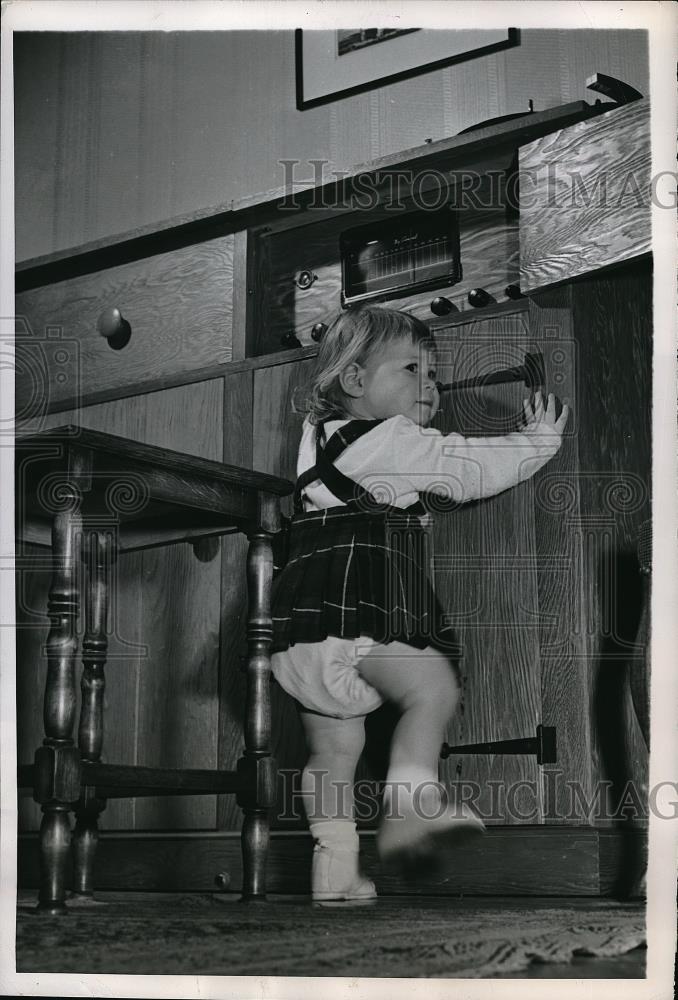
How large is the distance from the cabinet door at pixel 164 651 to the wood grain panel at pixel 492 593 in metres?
0.34

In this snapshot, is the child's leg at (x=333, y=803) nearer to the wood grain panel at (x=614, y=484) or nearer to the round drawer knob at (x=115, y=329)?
the wood grain panel at (x=614, y=484)

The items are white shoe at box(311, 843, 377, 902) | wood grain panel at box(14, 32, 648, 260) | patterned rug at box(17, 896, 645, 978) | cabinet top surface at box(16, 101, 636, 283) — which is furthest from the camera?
wood grain panel at box(14, 32, 648, 260)

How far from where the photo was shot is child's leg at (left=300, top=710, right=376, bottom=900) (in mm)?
1339

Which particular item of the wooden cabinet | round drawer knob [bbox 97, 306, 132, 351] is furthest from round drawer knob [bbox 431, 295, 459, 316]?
round drawer knob [bbox 97, 306, 132, 351]

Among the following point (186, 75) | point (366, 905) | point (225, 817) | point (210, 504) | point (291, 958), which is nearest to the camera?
point (291, 958)

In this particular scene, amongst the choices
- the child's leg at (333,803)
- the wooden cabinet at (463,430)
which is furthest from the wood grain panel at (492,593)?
the child's leg at (333,803)

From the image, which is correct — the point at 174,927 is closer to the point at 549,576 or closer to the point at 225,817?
the point at 225,817

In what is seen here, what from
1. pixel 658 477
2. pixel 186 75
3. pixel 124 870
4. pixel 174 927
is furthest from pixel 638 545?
pixel 186 75

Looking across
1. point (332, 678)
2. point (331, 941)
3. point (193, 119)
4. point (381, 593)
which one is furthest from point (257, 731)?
point (193, 119)

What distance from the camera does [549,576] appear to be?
4.52 ft

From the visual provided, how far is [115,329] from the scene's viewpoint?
69.9 inches

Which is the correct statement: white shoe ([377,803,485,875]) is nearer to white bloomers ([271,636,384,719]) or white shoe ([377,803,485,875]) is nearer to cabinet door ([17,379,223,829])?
white bloomers ([271,636,384,719])

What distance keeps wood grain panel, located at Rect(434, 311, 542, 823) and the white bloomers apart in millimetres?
100

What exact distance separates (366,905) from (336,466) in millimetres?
482
